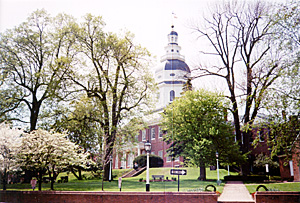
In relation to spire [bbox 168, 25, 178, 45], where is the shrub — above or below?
below

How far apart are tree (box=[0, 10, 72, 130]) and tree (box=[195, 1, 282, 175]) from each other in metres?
3.67

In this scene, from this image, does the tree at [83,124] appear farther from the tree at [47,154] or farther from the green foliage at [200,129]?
the green foliage at [200,129]

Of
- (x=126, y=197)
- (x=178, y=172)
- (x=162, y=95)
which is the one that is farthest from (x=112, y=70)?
(x=126, y=197)

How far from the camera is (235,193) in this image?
627 cm

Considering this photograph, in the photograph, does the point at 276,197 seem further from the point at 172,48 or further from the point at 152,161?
the point at 172,48

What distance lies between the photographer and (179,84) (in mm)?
7562

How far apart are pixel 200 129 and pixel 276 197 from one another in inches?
84.6

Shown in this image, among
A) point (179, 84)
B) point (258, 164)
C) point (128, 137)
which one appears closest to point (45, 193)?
point (128, 137)

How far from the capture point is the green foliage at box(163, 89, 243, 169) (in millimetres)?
6828

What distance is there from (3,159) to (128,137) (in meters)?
3.04

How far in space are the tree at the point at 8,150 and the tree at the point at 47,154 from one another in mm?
179

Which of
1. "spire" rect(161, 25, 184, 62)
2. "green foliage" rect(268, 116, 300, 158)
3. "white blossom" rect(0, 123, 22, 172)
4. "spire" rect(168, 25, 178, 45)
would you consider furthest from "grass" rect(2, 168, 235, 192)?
"spire" rect(168, 25, 178, 45)

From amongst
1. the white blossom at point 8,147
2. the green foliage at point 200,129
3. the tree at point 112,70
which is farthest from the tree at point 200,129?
the white blossom at point 8,147

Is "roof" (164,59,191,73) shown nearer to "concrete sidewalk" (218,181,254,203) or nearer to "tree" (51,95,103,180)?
"tree" (51,95,103,180)
